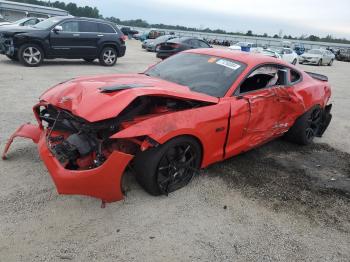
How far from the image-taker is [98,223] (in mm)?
3188

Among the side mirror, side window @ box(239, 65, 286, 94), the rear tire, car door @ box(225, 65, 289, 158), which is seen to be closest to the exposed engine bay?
car door @ box(225, 65, 289, 158)

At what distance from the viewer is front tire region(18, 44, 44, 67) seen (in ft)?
35.3

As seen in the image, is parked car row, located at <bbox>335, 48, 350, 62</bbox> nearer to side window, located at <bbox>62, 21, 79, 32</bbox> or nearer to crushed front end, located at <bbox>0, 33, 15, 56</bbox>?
side window, located at <bbox>62, 21, 79, 32</bbox>

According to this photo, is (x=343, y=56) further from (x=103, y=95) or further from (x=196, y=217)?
(x=103, y=95)

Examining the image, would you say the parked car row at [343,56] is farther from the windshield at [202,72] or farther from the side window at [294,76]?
the windshield at [202,72]

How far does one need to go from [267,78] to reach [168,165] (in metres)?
2.41

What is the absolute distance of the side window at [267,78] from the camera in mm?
4840

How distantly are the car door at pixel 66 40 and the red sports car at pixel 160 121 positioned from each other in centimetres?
755

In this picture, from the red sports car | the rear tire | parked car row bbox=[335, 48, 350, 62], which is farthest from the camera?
parked car row bbox=[335, 48, 350, 62]

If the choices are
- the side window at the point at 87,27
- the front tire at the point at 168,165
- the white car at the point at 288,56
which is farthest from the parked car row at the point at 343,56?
the front tire at the point at 168,165

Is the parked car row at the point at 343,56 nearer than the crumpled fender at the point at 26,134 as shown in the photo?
No

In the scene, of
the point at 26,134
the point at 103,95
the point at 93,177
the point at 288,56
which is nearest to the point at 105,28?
the point at 26,134

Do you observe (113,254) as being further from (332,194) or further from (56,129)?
(332,194)

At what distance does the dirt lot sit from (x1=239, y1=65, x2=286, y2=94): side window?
3.57 feet
